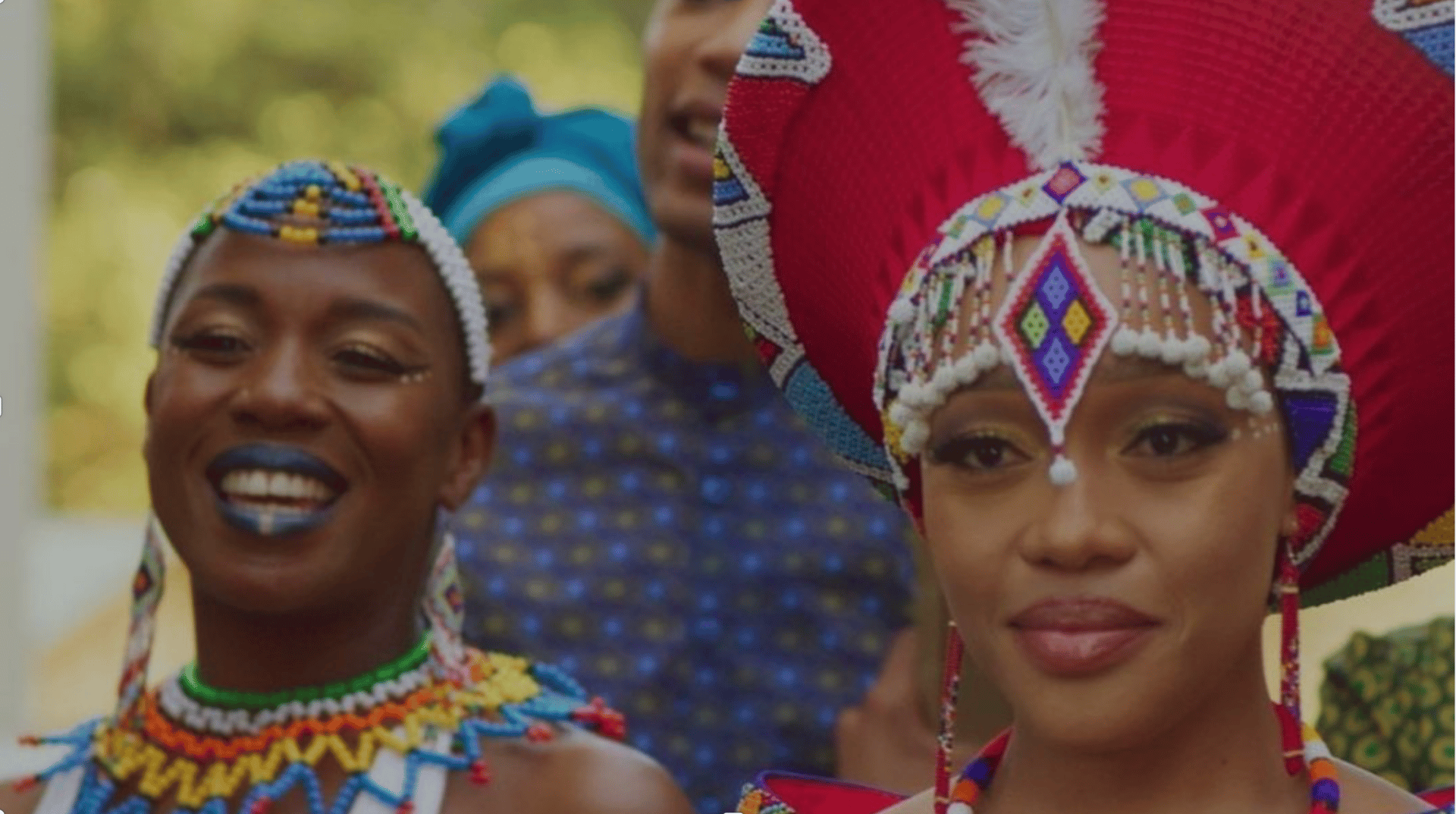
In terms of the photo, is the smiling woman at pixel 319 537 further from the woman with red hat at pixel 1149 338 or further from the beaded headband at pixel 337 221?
the woman with red hat at pixel 1149 338

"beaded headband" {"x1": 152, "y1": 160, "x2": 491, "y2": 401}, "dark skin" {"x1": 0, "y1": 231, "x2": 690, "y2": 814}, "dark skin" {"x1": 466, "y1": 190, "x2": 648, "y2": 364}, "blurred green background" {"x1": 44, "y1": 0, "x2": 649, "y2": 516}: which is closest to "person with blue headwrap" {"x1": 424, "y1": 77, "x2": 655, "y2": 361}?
"dark skin" {"x1": 466, "y1": 190, "x2": 648, "y2": 364}

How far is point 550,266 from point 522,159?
48 cm

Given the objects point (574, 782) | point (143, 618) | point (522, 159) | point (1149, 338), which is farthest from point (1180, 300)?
point (522, 159)

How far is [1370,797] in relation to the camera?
3387 mm

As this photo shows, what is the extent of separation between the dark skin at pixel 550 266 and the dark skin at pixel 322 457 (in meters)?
2.51

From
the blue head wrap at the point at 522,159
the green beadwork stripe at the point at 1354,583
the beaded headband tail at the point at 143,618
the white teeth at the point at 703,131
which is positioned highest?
the blue head wrap at the point at 522,159

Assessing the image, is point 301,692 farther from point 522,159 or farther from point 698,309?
point 522,159

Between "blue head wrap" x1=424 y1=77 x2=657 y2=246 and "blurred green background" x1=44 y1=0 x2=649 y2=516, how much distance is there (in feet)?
26.0

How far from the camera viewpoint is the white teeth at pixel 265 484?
14.0 feet

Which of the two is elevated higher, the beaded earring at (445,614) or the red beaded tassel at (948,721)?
the beaded earring at (445,614)

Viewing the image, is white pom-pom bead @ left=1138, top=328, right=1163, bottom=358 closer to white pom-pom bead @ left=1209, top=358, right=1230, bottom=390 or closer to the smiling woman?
white pom-pom bead @ left=1209, top=358, right=1230, bottom=390

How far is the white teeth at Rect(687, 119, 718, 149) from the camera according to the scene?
5.41 meters

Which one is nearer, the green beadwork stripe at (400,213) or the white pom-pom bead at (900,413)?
the white pom-pom bead at (900,413)

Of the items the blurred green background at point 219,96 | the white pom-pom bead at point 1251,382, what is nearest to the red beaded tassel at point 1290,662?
the white pom-pom bead at point 1251,382
